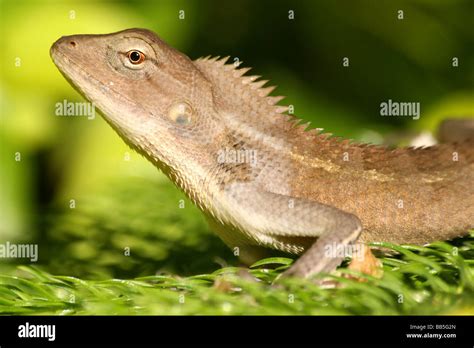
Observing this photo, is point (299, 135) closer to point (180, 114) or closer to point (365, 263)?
point (180, 114)

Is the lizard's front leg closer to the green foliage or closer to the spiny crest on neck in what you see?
the green foliage

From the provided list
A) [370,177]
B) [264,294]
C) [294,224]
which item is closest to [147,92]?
[294,224]

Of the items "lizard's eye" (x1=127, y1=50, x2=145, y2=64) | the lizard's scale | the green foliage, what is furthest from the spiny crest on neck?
the green foliage

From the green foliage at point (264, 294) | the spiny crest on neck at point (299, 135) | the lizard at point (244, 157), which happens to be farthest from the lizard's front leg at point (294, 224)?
the spiny crest on neck at point (299, 135)

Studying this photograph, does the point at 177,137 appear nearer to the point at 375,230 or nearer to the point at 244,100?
the point at 244,100
